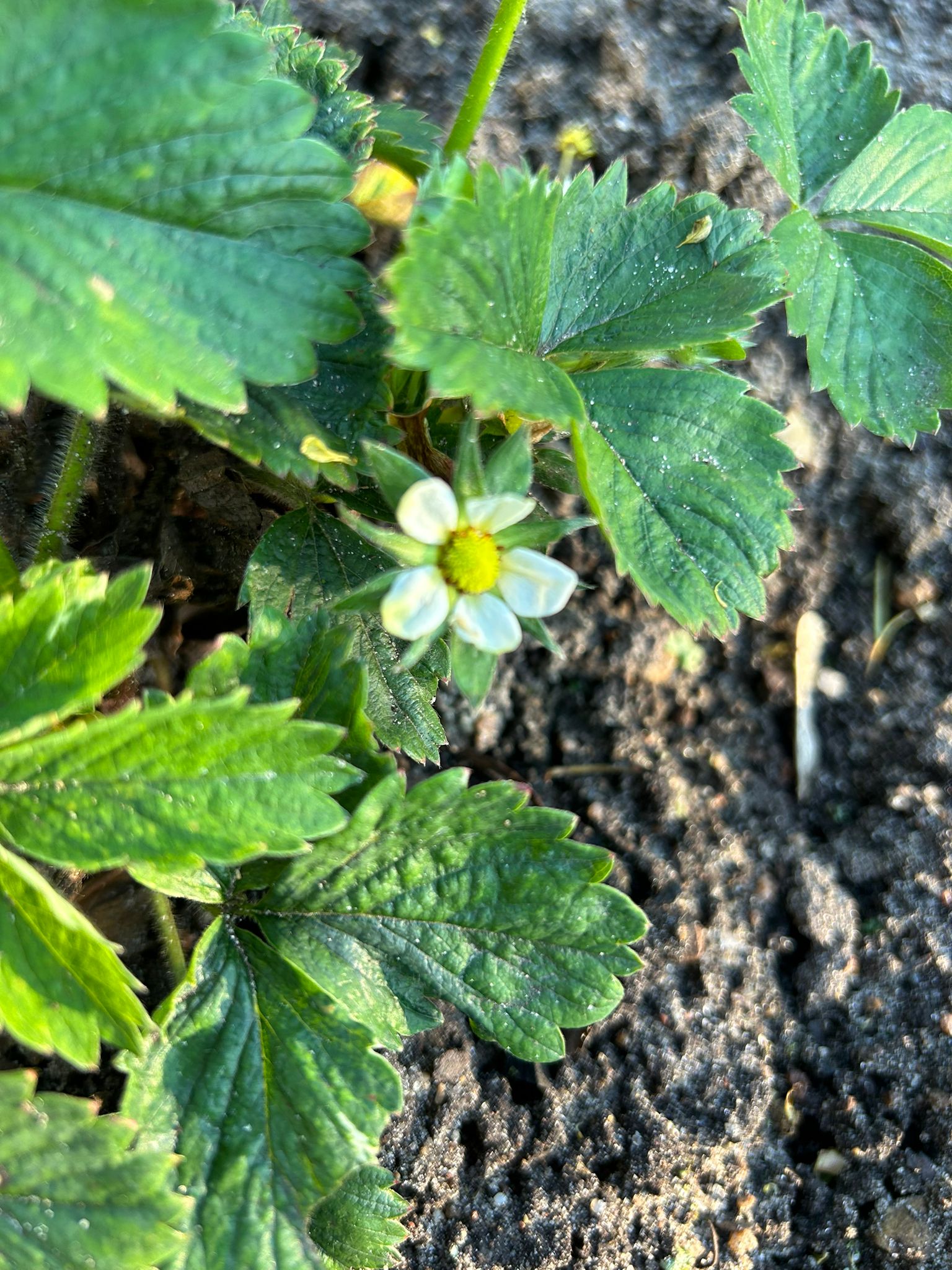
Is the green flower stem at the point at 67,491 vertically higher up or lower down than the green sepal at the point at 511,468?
lower down

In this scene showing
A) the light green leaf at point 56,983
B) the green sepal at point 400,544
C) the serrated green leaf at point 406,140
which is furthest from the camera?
the serrated green leaf at point 406,140

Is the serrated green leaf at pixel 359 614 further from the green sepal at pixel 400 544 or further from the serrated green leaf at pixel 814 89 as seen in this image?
the serrated green leaf at pixel 814 89

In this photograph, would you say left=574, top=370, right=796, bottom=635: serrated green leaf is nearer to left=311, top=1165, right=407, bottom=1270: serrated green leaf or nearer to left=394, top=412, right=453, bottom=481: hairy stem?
left=394, top=412, right=453, bottom=481: hairy stem

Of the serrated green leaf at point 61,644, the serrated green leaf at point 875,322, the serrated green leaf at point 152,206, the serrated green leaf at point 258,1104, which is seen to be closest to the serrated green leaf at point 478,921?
the serrated green leaf at point 258,1104

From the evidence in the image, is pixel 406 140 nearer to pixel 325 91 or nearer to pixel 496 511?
pixel 325 91

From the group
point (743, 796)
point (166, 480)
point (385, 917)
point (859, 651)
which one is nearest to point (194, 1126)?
point (385, 917)

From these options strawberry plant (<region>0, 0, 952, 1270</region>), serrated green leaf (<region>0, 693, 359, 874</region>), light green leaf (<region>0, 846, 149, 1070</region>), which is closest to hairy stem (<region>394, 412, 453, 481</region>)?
strawberry plant (<region>0, 0, 952, 1270</region>)

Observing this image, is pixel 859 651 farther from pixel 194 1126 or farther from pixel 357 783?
pixel 194 1126
